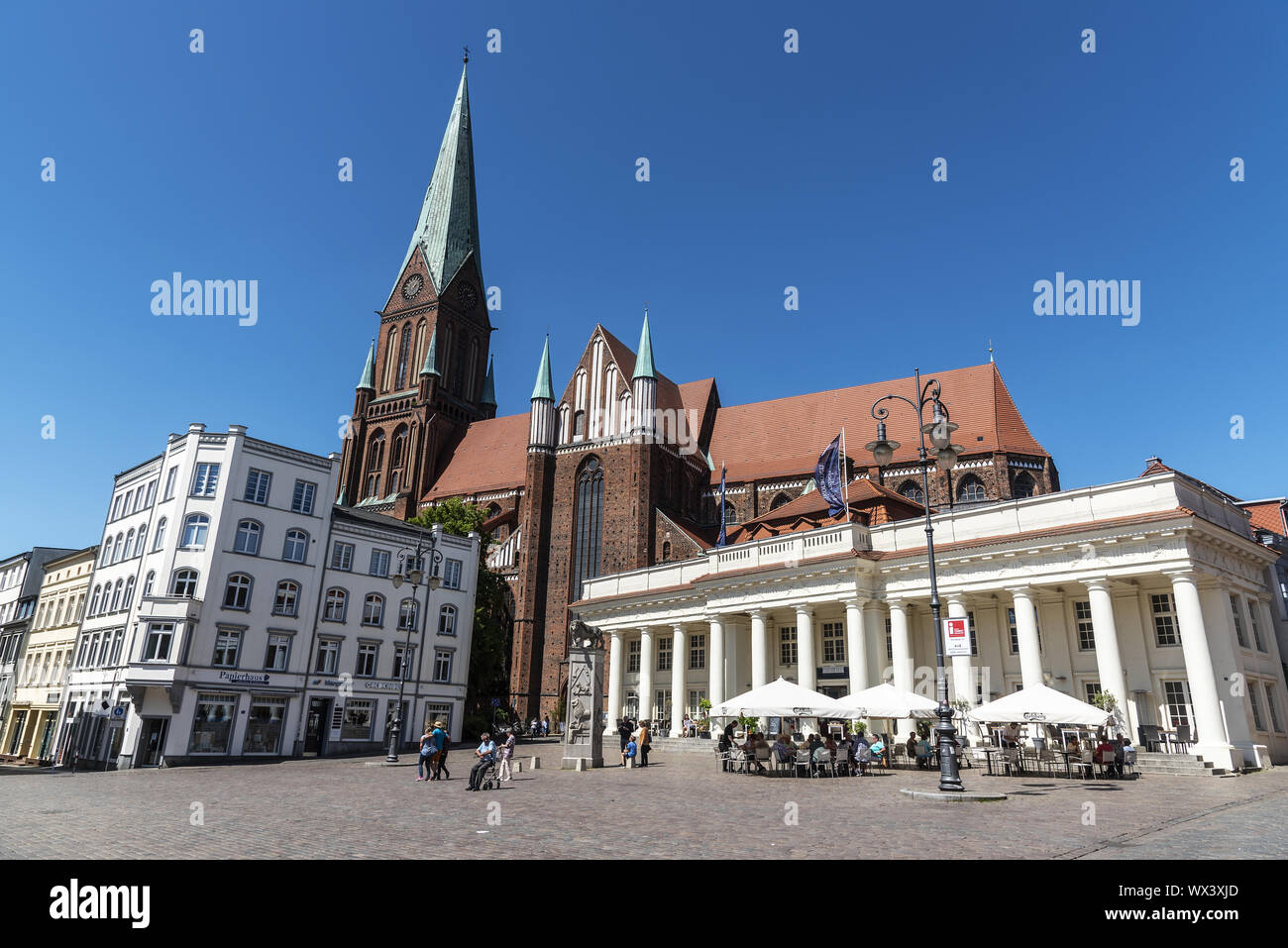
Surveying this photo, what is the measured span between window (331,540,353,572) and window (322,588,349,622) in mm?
1197

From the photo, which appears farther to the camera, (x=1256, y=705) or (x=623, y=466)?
(x=623, y=466)

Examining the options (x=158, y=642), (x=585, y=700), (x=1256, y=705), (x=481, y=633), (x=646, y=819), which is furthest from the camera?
(x=481, y=633)

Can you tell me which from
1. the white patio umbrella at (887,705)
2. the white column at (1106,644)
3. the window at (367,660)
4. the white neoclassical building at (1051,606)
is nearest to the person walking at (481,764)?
the white patio umbrella at (887,705)

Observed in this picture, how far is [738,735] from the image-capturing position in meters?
32.3

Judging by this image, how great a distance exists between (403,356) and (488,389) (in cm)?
981

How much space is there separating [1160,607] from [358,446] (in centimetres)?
6960

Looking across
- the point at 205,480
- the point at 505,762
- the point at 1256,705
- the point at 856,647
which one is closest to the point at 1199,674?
the point at 1256,705

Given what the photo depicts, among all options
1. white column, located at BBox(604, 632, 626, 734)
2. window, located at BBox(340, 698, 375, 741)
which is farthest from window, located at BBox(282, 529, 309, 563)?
A: white column, located at BBox(604, 632, 626, 734)

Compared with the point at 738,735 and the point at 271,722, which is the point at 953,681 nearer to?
the point at 738,735

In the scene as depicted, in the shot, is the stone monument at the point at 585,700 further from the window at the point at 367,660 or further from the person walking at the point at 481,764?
the window at the point at 367,660

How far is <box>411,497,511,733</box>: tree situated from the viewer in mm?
46906

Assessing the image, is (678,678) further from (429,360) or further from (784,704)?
(429,360)

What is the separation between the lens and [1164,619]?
28.1 metres
